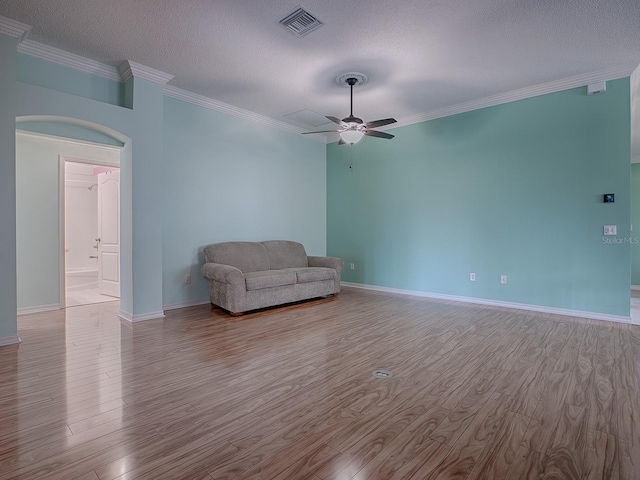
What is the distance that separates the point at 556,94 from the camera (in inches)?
172

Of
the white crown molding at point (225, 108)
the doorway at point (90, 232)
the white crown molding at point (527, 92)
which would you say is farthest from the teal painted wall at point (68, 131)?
the white crown molding at point (527, 92)

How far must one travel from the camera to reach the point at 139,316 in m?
4.04

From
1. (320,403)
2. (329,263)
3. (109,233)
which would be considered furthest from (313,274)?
(109,233)

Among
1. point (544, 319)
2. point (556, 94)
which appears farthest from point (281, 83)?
point (544, 319)

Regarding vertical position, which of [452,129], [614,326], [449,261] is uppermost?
[452,129]

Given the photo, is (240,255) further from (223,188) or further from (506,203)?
(506,203)

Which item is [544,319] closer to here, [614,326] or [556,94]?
[614,326]

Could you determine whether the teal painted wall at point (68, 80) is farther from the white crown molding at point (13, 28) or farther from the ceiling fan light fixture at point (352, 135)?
the ceiling fan light fixture at point (352, 135)

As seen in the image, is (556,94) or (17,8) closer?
(17,8)

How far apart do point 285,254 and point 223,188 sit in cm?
149

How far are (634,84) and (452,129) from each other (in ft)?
7.16

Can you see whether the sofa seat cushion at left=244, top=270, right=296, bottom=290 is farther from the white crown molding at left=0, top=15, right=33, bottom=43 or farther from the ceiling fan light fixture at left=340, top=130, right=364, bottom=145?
the white crown molding at left=0, top=15, right=33, bottom=43

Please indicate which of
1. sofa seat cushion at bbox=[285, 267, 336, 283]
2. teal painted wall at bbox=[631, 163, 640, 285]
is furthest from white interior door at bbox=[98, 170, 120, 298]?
teal painted wall at bbox=[631, 163, 640, 285]

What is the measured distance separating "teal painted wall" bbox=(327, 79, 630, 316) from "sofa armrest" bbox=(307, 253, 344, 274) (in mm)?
882
